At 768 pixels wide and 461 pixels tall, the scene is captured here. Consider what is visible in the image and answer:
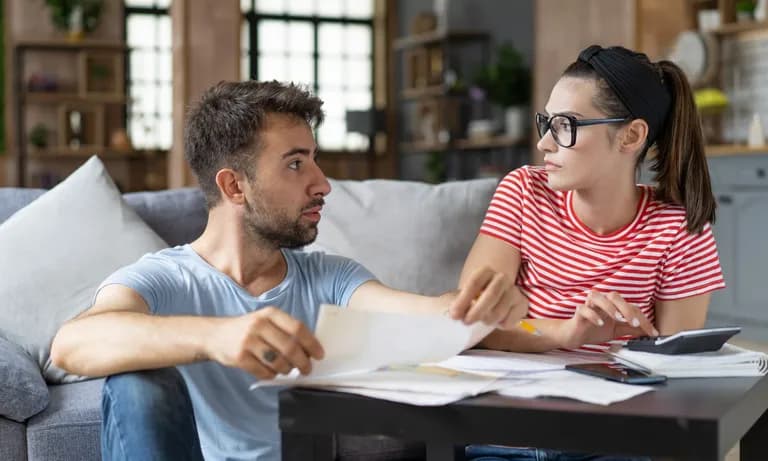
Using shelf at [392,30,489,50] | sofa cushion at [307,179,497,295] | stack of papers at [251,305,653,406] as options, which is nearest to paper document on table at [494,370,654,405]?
stack of papers at [251,305,653,406]

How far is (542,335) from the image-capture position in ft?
5.22

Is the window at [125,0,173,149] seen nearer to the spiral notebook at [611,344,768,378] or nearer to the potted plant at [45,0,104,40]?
the potted plant at [45,0,104,40]

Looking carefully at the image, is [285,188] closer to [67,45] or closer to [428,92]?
[428,92]

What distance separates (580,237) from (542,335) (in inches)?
14.8

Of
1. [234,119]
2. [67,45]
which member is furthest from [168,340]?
[67,45]

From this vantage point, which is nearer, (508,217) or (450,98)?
(508,217)

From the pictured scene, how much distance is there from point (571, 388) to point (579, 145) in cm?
73

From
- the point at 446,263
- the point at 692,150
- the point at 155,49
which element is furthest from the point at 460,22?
the point at 692,150

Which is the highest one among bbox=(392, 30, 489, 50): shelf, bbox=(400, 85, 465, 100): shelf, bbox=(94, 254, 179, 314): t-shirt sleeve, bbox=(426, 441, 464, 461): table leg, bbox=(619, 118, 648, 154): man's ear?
bbox=(392, 30, 489, 50): shelf

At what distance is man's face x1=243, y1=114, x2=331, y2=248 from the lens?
170 cm

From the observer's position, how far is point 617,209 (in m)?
1.91

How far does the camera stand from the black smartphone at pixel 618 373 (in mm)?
1284

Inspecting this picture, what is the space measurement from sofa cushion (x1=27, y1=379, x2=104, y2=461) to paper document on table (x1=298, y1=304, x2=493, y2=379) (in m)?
1.05

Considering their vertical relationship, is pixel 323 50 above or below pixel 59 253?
above
